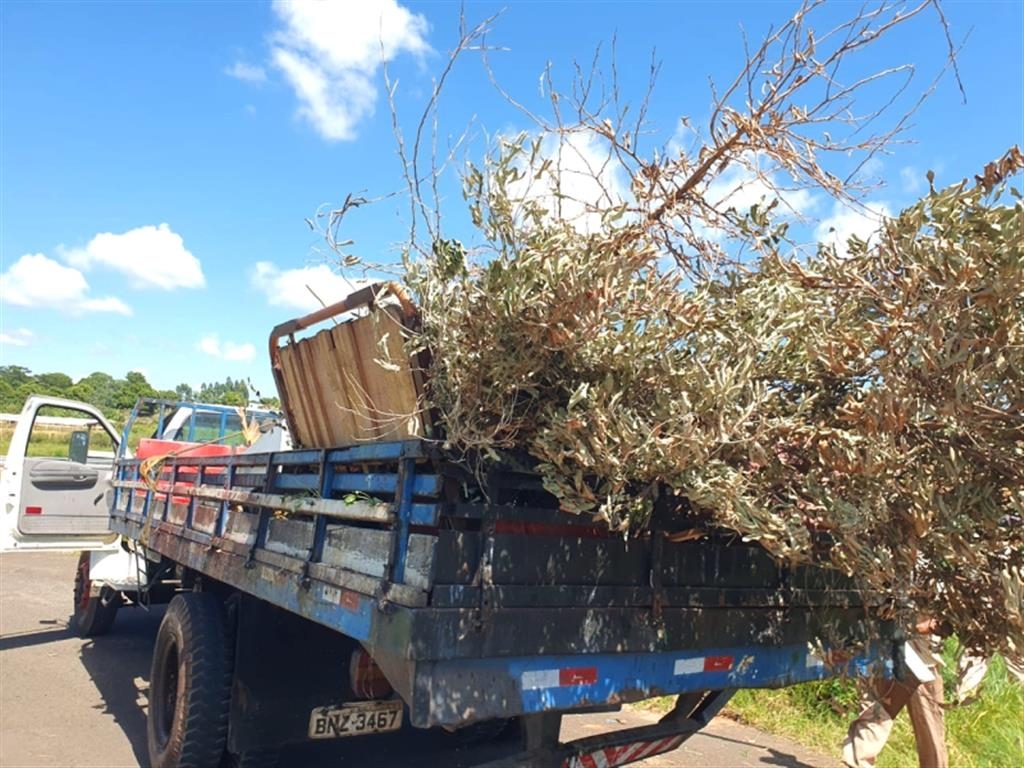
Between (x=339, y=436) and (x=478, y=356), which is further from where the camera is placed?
(x=339, y=436)

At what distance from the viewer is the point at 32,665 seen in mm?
6898

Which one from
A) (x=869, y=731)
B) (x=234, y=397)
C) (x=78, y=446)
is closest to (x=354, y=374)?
(x=869, y=731)

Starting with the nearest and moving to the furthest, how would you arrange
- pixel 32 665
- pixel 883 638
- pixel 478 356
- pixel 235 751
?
pixel 478 356
pixel 883 638
pixel 235 751
pixel 32 665

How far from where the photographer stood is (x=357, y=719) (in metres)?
3.88

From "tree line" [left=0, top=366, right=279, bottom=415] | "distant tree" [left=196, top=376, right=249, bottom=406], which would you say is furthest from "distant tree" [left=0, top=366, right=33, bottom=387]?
"distant tree" [left=196, top=376, right=249, bottom=406]

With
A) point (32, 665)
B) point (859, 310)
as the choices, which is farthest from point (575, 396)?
point (32, 665)

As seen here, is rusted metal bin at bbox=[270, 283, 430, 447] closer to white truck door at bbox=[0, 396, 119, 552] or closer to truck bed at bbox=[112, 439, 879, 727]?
truck bed at bbox=[112, 439, 879, 727]

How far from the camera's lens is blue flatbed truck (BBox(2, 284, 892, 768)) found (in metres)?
2.50

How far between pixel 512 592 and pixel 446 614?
240 mm

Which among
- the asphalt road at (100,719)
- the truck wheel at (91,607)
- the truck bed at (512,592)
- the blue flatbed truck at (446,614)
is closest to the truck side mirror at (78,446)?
the truck wheel at (91,607)

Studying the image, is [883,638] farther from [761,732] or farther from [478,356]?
[761,732]

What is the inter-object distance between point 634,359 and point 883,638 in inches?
72.0

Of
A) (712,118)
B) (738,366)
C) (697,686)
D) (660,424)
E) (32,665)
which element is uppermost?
(712,118)

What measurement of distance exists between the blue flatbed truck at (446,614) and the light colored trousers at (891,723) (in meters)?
0.46
